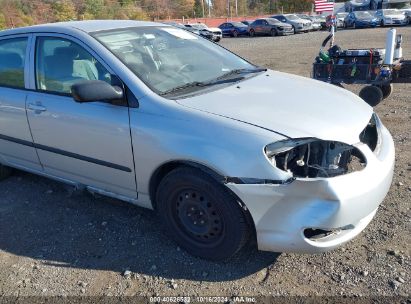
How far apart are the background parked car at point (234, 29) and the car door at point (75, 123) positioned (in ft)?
102

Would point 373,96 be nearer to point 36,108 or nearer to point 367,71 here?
point 367,71

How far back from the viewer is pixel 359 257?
9.75 feet

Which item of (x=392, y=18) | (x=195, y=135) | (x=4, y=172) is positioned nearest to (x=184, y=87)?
(x=195, y=135)

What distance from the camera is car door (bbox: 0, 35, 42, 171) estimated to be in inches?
148

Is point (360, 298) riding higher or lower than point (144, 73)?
lower

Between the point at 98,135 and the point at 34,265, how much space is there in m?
1.08

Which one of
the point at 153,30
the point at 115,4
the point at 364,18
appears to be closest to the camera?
the point at 153,30

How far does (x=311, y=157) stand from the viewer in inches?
105

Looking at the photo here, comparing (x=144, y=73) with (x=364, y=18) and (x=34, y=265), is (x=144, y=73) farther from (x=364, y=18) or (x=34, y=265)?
(x=364, y=18)

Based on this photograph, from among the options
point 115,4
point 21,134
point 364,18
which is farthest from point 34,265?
point 115,4

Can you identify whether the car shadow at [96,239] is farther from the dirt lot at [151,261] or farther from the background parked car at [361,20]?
the background parked car at [361,20]

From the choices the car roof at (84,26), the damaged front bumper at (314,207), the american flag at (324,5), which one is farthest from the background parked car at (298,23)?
the damaged front bumper at (314,207)

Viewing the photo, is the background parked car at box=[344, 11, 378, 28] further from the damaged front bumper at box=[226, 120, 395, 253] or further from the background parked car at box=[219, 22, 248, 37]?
the damaged front bumper at box=[226, 120, 395, 253]

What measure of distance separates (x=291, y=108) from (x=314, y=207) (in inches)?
28.9
